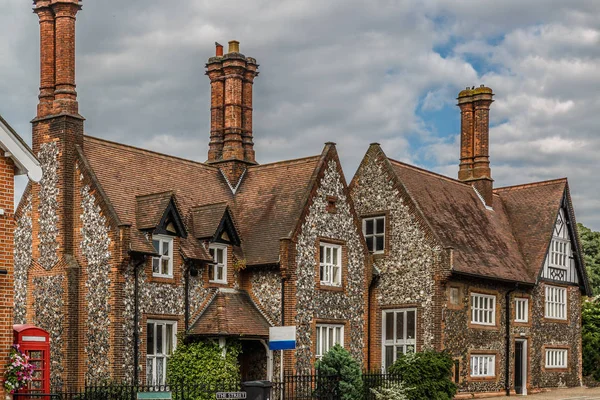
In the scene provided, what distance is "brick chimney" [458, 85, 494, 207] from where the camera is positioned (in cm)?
4244

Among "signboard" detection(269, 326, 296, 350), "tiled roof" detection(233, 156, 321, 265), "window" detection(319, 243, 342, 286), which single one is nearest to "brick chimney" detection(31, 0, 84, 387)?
"signboard" detection(269, 326, 296, 350)

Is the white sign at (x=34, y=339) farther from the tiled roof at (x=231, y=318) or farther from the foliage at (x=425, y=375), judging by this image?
the foliage at (x=425, y=375)

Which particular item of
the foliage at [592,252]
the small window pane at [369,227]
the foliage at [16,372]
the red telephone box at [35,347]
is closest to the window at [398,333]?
the small window pane at [369,227]

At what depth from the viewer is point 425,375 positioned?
102 ft

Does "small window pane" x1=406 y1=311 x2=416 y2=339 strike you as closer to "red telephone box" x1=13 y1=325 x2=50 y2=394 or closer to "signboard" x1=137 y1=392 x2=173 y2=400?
"red telephone box" x1=13 y1=325 x2=50 y2=394

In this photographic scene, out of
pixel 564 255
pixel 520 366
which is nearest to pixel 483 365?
pixel 520 366

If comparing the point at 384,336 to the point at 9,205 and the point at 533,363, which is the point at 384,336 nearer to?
the point at 533,363

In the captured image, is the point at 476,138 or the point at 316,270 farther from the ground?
the point at 476,138

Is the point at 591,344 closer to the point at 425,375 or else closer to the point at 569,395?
the point at 569,395

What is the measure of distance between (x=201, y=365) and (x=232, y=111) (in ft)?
36.1

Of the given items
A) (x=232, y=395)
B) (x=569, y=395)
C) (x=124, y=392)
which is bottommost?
(x=569, y=395)

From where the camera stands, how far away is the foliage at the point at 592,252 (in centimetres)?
6762

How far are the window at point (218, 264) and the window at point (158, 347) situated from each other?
2.46 meters

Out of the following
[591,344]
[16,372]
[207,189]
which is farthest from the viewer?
[591,344]
